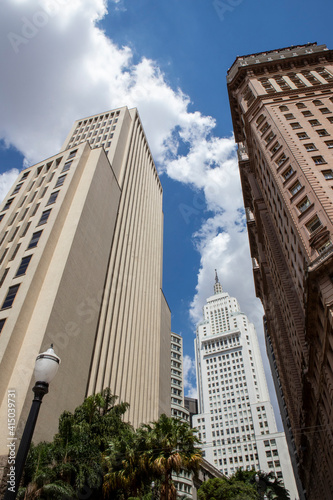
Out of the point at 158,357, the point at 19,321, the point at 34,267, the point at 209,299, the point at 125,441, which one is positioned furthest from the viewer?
the point at 209,299

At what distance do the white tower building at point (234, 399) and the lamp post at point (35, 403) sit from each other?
375ft

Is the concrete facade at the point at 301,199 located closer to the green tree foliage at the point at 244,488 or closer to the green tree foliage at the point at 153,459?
the green tree foliage at the point at 244,488

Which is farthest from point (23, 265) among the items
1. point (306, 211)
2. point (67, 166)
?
point (306, 211)

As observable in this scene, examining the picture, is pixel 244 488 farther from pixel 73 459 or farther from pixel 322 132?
pixel 322 132

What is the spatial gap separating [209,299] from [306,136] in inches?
6091

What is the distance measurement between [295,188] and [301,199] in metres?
2.43

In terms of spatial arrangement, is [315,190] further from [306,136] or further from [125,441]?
[125,441]

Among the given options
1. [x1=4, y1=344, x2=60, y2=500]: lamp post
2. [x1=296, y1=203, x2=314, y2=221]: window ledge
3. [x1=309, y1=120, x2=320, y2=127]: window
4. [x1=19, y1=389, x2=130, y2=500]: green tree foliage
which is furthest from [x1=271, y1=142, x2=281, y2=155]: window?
[x1=4, y1=344, x2=60, y2=500]: lamp post

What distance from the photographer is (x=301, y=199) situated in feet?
109

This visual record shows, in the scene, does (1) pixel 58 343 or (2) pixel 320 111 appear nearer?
(1) pixel 58 343

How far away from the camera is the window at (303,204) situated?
107 ft

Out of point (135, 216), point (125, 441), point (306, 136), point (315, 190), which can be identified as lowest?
point (125, 441)

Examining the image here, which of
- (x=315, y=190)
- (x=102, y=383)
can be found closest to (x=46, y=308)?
(x=102, y=383)

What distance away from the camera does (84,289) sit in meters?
35.4
